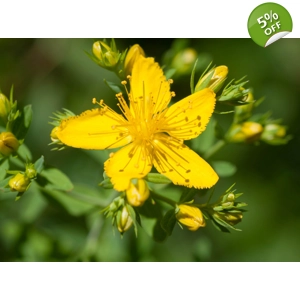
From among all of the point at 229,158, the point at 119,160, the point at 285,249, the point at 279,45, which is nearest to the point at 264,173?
the point at 229,158

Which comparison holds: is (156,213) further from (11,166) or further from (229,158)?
(229,158)

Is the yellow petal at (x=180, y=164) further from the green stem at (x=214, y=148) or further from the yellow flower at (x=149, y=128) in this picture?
the green stem at (x=214, y=148)

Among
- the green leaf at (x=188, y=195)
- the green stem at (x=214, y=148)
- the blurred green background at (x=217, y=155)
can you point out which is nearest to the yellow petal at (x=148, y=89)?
the green leaf at (x=188, y=195)

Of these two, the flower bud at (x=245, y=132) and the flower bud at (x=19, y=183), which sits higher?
the flower bud at (x=245, y=132)

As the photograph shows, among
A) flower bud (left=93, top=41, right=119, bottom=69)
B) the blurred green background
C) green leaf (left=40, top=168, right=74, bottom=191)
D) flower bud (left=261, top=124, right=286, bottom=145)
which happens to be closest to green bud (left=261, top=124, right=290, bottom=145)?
flower bud (left=261, top=124, right=286, bottom=145)

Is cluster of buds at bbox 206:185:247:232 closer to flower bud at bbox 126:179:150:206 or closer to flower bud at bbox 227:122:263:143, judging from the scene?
flower bud at bbox 126:179:150:206

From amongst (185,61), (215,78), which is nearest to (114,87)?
(215,78)
